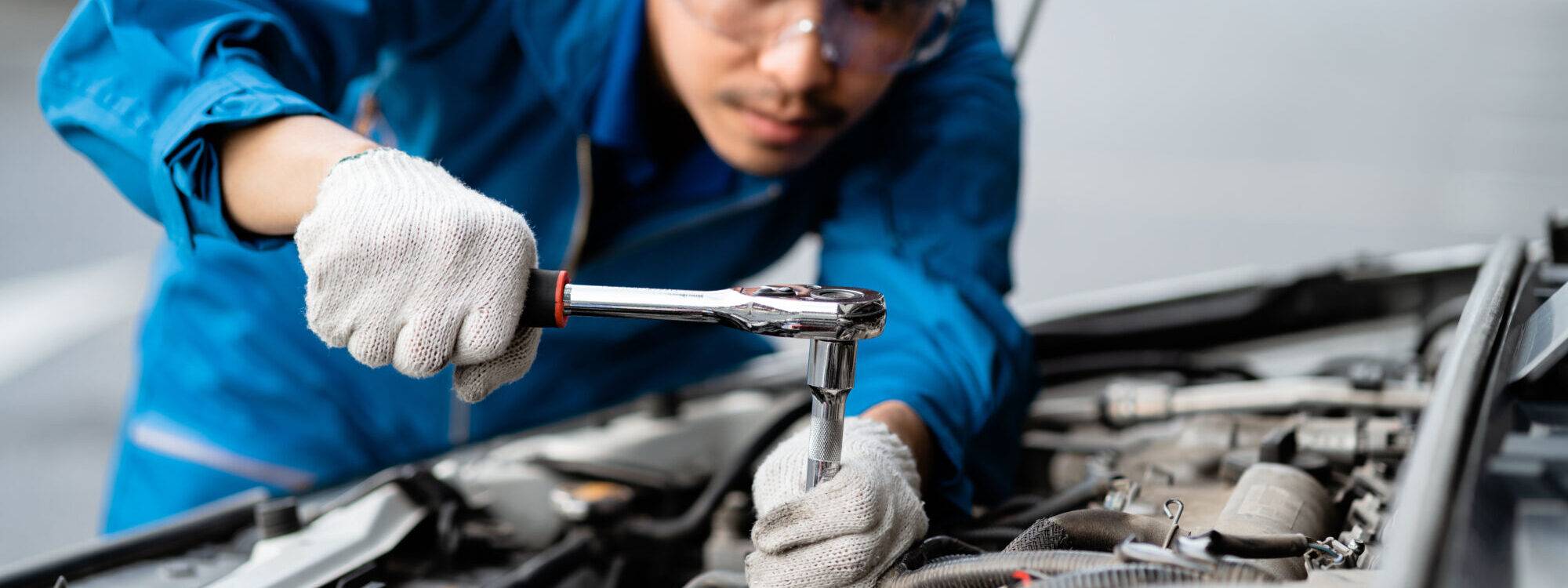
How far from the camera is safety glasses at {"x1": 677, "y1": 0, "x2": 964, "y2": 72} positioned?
114 centimetres

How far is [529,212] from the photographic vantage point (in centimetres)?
148

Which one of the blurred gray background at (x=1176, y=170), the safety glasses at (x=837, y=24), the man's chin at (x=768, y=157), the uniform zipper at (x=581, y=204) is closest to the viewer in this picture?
the safety glasses at (x=837, y=24)

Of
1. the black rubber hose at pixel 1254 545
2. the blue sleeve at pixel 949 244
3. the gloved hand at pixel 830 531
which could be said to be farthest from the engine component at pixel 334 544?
the black rubber hose at pixel 1254 545

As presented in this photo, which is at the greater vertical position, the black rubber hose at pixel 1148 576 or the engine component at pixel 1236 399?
the black rubber hose at pixel 1148 576

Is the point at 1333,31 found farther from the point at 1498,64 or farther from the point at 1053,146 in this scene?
the point at 1053,146

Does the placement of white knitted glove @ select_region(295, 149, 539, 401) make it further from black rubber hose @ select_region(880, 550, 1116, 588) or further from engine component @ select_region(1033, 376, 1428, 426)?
engine component @ select_region(1033, 376, 1428, 426)

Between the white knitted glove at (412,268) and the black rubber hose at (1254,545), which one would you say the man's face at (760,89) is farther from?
the black rubber hose at (1254,545)

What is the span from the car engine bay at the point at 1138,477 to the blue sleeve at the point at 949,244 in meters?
0.11

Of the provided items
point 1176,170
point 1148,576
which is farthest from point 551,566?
point 1176,170

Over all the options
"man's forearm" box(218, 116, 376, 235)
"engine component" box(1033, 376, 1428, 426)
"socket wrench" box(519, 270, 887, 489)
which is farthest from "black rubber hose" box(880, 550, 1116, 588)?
"engine component" box(1033, 376, 1428, 426)

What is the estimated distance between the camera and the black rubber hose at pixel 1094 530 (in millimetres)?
814

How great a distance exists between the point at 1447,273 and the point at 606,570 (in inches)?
56.2

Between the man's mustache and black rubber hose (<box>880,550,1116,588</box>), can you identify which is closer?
black rubber hose (<box>880,550,1116,588</box>)

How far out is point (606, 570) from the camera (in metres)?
1.20
